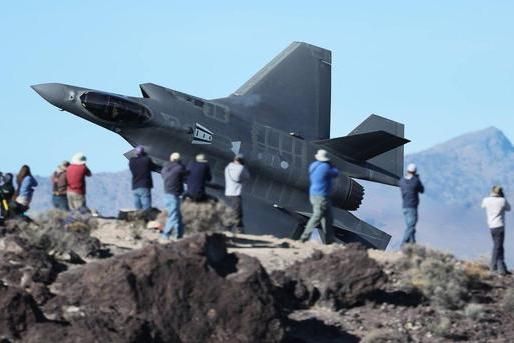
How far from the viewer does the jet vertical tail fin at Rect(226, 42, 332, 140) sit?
4159 centimetres

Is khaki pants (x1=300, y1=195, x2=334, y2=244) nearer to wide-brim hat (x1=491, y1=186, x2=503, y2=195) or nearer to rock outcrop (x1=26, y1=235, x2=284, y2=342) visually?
wide-brim hat (x1=491, y1=186, x2=503, y2=195)

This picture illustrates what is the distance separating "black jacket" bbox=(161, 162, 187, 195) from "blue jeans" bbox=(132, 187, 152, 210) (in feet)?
5.84

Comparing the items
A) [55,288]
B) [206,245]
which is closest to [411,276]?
[206,245]

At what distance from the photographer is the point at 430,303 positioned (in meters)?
24.3

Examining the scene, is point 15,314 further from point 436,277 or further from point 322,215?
point 322,215

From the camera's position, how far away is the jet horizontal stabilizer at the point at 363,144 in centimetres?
4103

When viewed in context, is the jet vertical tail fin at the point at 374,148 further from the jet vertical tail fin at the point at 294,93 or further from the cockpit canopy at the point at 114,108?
the cockpit canopy at the point at 114,108

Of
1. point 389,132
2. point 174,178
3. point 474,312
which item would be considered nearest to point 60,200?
point 174,178

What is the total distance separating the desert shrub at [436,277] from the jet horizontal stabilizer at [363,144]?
14.8m

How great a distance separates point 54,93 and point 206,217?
1054 centimetres

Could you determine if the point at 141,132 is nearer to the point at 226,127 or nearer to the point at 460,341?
the point at 226,127

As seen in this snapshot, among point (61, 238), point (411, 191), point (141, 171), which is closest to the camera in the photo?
point (61, 238)

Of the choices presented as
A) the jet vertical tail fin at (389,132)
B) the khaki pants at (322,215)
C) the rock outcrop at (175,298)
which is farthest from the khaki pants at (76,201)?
the jet vertical tail fin at (389,132)

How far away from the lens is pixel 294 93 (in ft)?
140
